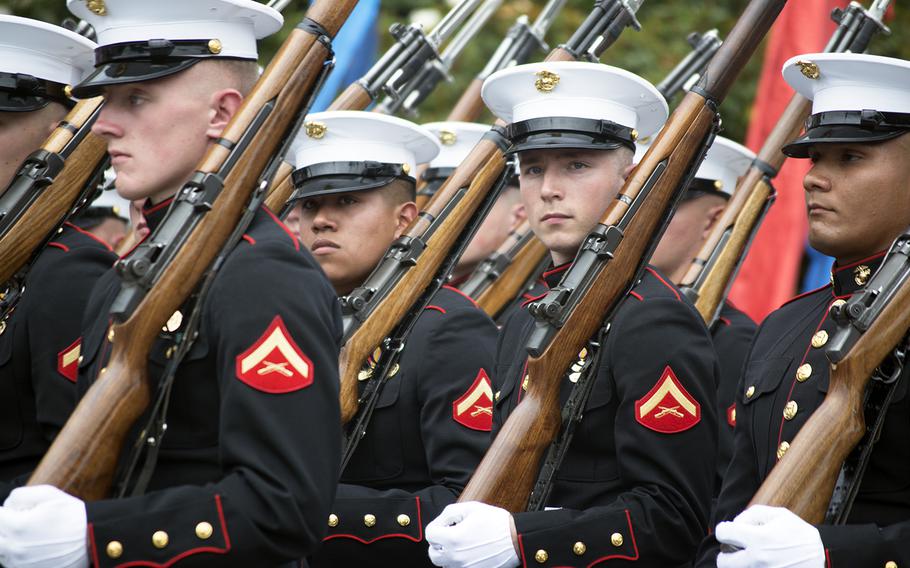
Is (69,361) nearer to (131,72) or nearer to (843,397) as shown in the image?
(131,72)

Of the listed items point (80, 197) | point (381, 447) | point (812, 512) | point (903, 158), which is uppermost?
point (903, 158)

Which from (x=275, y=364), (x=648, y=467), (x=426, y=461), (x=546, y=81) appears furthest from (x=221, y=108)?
(x=426, y=461)

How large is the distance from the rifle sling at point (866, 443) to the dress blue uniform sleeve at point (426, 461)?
1632 millimetres

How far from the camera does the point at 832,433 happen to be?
3.55m

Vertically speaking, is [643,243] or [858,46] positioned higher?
[858,46]

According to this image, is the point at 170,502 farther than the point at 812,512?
No

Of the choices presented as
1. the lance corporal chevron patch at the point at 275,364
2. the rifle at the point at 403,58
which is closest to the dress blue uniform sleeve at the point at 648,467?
the lance corporal chevron patch at the point at 275,364

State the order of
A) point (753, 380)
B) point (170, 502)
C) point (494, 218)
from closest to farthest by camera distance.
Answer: point (170, 502) < point (753, 380) < point (494, 218)

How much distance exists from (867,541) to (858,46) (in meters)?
3.25

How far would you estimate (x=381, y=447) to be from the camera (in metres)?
5.04

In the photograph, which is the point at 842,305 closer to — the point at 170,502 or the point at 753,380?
the point at 753,380

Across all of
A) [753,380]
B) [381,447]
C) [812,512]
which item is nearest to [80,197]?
[381,447]

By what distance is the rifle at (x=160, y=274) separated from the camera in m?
3.18

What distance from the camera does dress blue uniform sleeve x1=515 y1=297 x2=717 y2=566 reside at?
414cm
